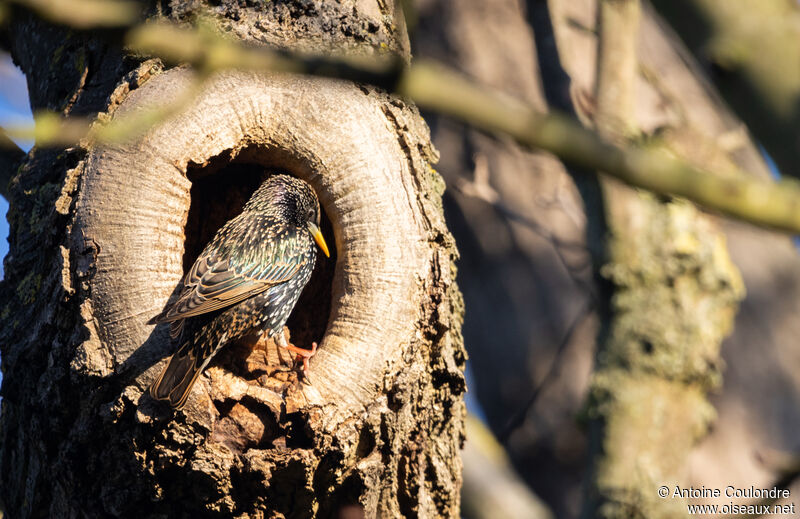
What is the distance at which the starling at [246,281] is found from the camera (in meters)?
2.61

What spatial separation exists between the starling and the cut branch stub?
0.35 ft

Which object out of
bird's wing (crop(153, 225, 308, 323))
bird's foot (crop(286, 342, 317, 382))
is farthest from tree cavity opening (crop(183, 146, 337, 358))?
bird's foot (crop(286, 342, 317, 382))

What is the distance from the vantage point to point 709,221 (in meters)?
5.34

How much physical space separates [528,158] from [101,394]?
4.32 meters

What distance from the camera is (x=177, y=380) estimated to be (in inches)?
99.2

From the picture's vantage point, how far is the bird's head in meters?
3.57

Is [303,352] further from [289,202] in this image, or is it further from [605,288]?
[605,288]

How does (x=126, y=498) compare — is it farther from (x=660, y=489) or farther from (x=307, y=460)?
(x=660, y=489)

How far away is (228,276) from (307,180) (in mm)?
512

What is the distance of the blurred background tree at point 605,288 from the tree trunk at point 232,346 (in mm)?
1182

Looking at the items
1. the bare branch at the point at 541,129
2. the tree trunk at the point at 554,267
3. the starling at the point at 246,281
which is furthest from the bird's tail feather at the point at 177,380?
the tree trunk at the point at 554,267

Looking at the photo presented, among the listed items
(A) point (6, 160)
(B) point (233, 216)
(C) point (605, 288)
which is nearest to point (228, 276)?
(B) point (233, 216)

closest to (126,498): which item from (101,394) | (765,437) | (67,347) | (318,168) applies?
(101,394)

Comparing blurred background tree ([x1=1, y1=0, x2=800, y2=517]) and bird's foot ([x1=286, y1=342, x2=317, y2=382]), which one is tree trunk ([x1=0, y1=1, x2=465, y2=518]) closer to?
bird's foot ([x1=286, y1=342, x2=317, y2=382])
